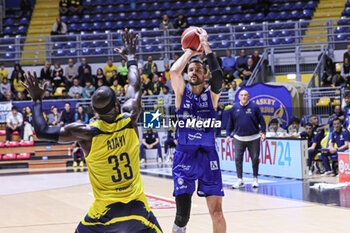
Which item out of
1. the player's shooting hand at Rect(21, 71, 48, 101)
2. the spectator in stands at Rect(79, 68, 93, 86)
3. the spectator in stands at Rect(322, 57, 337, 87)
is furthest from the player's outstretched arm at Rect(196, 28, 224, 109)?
the spectator in stands at Rect(79, 68, 93, 86)

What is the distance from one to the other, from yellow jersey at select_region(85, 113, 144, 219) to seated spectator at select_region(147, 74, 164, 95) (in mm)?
16050

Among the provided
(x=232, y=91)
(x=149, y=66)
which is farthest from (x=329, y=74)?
(x=149, y=66)

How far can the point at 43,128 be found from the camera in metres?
3.53

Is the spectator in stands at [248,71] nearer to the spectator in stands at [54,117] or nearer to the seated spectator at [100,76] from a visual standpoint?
the seated spectator at [100,76]

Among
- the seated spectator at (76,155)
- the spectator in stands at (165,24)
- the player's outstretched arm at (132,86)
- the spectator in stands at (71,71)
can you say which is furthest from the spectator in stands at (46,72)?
the player's outstretched arm at (132,86)

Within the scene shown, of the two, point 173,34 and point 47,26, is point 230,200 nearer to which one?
point 173,34

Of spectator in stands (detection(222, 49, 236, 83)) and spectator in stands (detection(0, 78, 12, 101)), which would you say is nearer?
spectator in stands (detection(222, 49, 236, 83))

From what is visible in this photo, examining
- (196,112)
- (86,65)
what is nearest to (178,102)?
(196,112)

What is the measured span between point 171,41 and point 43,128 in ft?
63.1

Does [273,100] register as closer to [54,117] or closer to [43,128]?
[54,117]

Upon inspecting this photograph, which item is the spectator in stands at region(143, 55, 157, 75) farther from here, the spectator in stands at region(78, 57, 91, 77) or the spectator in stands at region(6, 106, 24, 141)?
the spectator in stands at region(6, 106, 24, 141)

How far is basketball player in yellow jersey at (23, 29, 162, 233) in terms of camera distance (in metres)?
3.71

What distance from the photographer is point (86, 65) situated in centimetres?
2130

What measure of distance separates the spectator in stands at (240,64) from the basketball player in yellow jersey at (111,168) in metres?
16.5
